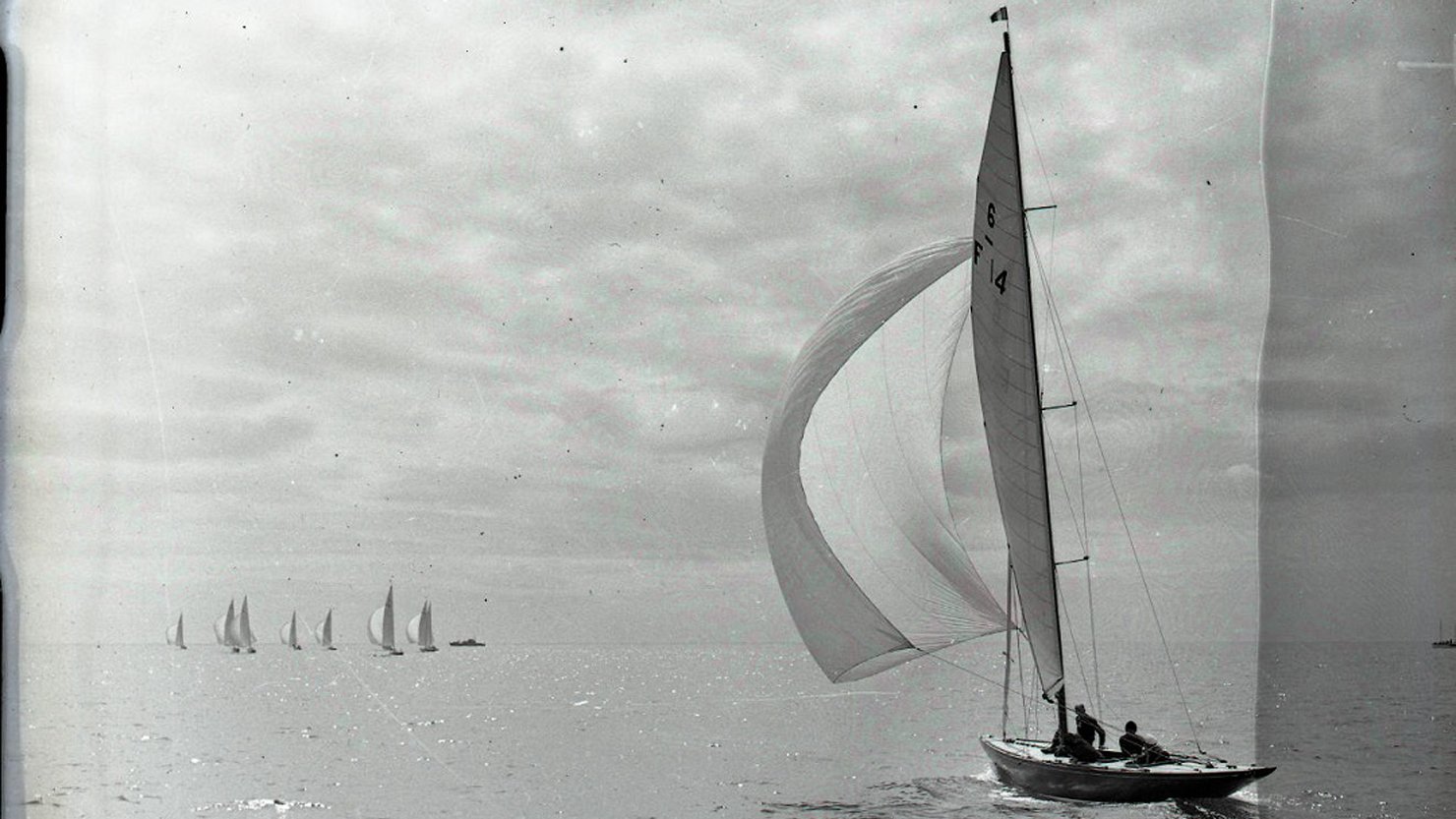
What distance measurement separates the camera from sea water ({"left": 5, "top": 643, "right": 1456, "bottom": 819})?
1352 centimetres

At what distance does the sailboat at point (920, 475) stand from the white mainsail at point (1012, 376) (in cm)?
1

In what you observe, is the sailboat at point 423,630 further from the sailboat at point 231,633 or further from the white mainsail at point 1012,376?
the white mainsail at point 1012,376

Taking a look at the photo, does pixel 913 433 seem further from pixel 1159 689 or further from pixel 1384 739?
pixel 1159 689

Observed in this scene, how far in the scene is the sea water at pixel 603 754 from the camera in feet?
44.4

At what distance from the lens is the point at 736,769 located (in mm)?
18297

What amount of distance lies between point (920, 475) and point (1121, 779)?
172 inches

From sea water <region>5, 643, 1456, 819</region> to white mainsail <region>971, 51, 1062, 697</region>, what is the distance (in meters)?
2.35

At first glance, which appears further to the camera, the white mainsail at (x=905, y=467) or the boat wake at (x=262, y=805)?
the boat wake at (x=262, y=805)

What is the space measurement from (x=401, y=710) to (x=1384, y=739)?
87.9 ft

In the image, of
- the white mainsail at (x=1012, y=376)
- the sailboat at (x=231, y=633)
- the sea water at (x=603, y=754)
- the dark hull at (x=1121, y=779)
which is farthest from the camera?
the sailboat at (x=231, y=633)

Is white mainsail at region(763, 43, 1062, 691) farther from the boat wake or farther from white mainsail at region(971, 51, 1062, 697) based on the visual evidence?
the boat wake

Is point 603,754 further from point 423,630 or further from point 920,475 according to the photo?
point 423,630

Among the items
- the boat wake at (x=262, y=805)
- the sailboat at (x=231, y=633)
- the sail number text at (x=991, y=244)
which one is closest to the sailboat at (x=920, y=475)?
the sail number text at (x=991, y=244)

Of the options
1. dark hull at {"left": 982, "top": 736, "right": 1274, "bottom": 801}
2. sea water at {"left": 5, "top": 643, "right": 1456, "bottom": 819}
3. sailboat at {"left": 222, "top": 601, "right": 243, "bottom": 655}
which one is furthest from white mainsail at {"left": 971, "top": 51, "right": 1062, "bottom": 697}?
sailboat at {"left": 222, "top": 601, "right": 243, "bottom": 655}
